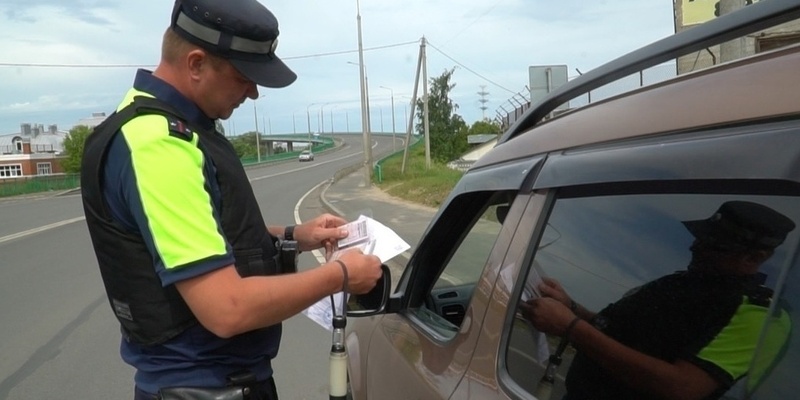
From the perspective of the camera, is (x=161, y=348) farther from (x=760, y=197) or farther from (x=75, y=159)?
(x=75, y=159)


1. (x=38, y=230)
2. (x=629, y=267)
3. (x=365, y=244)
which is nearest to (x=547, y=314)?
(x=629, y=267)

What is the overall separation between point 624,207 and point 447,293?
130 cm

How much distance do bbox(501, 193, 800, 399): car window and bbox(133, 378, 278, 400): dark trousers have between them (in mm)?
811

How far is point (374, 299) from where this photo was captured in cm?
233

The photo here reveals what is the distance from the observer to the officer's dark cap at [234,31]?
187 centimetres

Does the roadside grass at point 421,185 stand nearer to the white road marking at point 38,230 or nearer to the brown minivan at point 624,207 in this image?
the white road marking at point 38,230

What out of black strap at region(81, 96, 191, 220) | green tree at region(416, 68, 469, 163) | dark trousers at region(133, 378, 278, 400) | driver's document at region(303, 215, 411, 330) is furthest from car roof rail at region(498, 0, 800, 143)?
green tree at region(416, 68, 469, 163)

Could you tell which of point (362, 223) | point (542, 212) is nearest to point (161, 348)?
point (362, 223)

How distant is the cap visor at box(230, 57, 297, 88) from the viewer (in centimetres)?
192

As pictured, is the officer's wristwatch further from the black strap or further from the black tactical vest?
the black strap

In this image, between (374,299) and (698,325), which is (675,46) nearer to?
(698,325)

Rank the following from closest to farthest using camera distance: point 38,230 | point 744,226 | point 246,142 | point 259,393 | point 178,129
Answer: point 744,226 < point 178,129 < point 259,393 < point 38,230 < point 246,142

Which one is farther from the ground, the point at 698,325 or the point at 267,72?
the point at 267,72

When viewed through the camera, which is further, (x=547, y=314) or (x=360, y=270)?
(x=360, y=270)
